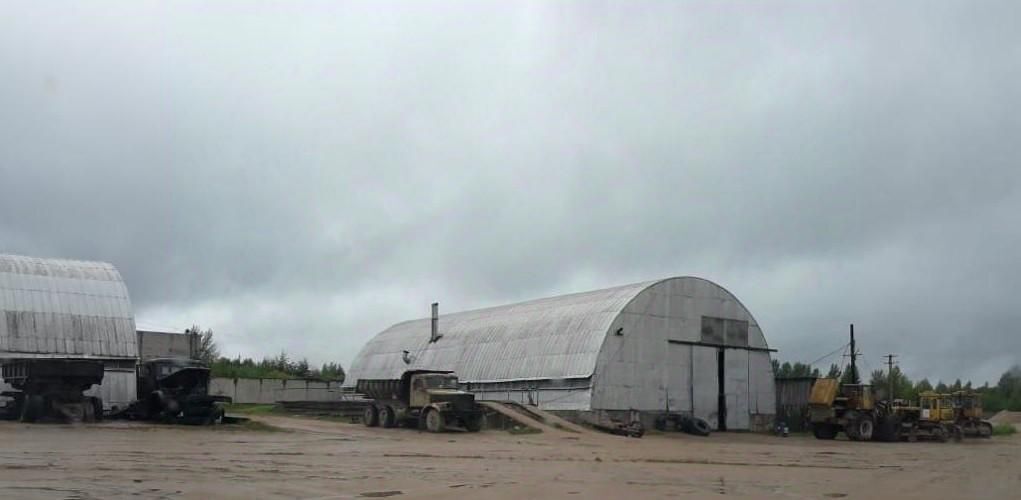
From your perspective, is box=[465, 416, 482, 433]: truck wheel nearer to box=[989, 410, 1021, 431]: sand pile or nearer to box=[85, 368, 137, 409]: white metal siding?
box=[85, 368, 137, 409]: white metal siding

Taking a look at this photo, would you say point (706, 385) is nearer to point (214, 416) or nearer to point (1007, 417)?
point (214, 416)

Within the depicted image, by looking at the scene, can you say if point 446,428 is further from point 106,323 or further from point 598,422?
point 106,323

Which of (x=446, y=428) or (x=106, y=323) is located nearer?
(x=446, y=428)

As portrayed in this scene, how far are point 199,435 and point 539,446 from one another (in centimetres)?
958

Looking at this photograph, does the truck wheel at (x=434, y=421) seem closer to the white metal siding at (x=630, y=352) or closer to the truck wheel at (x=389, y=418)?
the truck wheel at (x=389, y=418)

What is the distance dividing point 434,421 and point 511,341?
1509 cm

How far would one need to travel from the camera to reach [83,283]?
144ft

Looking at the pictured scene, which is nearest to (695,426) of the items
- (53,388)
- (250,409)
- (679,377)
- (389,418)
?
(679,377)

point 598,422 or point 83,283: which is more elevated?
point 83,283

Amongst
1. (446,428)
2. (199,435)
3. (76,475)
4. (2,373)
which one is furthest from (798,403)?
(76,475)

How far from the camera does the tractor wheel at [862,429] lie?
41.6 meters

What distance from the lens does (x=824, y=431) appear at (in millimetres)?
43156

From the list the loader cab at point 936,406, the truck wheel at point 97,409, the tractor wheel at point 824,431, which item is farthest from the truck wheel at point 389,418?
the loader cab at point 936,406

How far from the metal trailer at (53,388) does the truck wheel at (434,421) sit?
11.4m
